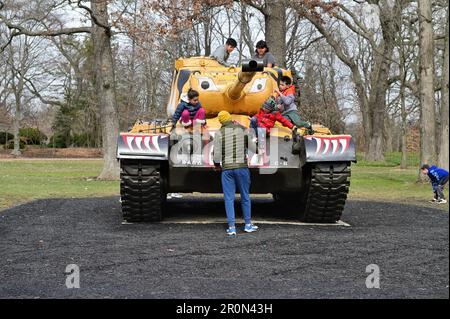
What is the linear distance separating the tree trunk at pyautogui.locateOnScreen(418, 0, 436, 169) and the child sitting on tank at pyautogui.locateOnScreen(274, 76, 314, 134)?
8668 mm

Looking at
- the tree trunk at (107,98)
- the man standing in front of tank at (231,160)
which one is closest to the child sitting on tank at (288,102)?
the man standing in front of tank at (231,160)

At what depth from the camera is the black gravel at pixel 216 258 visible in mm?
5500

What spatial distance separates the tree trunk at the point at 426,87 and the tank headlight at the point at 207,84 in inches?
368

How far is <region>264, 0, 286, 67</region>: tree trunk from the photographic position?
68.2ft

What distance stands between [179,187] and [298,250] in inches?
122

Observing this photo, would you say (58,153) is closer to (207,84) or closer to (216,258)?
(207,84)

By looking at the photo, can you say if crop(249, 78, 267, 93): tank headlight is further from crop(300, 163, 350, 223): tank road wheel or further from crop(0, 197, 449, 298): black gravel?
crop(0, 197, 449, 298): black gravel

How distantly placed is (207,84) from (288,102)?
133 cm
